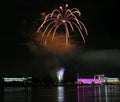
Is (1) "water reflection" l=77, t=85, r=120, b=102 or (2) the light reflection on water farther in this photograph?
(2) the light reflection on water

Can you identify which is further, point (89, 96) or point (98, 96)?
point (89, 96)

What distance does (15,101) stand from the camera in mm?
57250

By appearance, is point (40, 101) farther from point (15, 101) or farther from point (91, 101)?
point (91, 101)

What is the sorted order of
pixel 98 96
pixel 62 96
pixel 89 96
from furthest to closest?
pixel 62 96 < pixel 89 96 < pixel 98 96

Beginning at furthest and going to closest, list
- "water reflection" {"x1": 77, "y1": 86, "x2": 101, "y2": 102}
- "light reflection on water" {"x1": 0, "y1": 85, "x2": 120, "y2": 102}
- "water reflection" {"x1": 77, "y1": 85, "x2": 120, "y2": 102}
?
"light reflection on water" {"x1": 0, "y1": 85, "x2": 120, "y2": 102} < "water reflection" {"x1": 77, "y1": 85, "x2": 120, "y2": 102} < "water reflection" {"x1": 77, "y1": 86, "x2": 101, "y2": 102}

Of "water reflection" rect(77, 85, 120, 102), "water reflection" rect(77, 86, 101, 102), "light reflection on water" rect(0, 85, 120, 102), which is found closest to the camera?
"water reflection" rect(77, 86, 101, 102)

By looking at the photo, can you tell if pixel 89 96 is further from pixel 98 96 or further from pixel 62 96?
pixel 62 96

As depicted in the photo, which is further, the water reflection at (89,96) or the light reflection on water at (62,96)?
the light reflection on water at (62,96)

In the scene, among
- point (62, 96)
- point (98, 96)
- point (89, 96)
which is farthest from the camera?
point (62, 96)

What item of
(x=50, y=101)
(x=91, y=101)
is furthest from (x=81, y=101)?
(x=50, y=101)

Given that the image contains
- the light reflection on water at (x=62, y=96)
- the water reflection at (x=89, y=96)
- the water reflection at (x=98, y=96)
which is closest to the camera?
the water reflection at (x=89, y=96)

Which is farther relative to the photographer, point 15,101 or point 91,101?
point 15,101

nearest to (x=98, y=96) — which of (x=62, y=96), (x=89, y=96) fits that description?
(x=89, y=96)

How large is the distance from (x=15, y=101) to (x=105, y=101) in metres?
13.4
